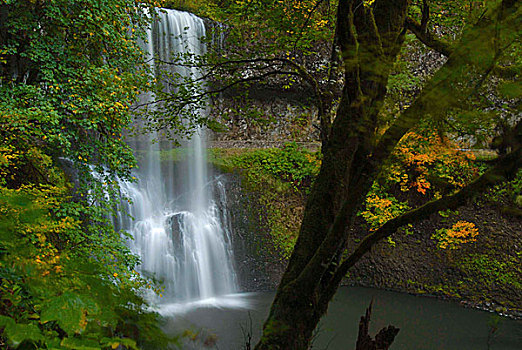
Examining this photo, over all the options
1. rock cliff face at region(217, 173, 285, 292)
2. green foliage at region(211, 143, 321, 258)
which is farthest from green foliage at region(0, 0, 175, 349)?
green foliage at region(211, 143, 321, 258)

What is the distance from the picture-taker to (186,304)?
816 centimetres

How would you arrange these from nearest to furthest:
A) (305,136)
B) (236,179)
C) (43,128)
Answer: (43,128)
(236,179)
(305,136)

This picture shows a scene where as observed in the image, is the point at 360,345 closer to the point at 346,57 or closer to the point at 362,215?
the point at 346,57

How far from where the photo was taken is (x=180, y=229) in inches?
356

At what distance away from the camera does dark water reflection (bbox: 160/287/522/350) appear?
6441 millimetres

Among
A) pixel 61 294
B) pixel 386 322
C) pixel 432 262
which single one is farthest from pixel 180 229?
pixel 61 294

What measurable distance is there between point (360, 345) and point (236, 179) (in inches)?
343

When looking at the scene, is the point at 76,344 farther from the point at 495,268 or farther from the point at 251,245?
the point at 495,268

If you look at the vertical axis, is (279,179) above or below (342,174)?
above

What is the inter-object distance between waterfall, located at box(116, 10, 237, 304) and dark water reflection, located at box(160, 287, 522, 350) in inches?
30.3

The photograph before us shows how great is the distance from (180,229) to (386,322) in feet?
16.1

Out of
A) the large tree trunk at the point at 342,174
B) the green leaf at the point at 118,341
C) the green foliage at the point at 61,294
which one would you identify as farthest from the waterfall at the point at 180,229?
the green leaf at the point at 118,341

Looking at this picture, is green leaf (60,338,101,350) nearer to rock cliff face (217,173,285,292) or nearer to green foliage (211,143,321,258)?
rock cliff face (217,173,285,292)

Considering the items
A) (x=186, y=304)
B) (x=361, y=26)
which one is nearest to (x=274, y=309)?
(x=361, y=26)
